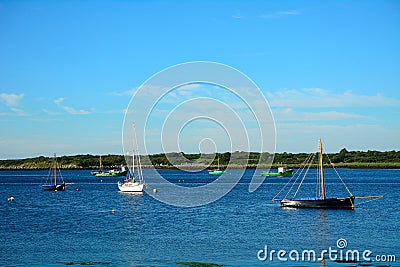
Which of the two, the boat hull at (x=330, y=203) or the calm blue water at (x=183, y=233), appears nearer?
the calm blue water at (x=183, y=233)

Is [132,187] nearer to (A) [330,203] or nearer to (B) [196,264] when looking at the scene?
(A) [330,203]

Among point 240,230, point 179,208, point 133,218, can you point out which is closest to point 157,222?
point 133,218

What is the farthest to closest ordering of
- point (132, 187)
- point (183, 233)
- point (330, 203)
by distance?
point (132, 187)
point (330, 203)
point (183, 233)

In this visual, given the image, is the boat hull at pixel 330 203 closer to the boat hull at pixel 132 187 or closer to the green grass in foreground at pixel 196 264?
the green grass in foreground at pixel 196 264

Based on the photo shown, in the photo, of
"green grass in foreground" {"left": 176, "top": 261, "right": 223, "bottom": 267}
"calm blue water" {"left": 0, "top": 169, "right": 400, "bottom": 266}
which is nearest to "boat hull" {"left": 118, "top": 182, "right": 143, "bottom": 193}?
"calm blue water" {"left": 0, "top": 169, "right": 400, "bottom": 266}

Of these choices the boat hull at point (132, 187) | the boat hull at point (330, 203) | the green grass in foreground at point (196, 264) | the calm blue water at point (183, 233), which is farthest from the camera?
the boat hull at point (132, 187)

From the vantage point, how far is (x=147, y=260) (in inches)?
1337

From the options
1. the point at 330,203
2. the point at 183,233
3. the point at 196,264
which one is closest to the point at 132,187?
the point at 330,203

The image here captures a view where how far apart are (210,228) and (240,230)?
2969 millimetres

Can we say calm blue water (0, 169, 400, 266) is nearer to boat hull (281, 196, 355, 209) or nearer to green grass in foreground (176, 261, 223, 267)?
green grass in foreground (176, 261, 223, 267)

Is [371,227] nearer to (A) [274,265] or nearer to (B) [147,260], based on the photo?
(A) [274,265]

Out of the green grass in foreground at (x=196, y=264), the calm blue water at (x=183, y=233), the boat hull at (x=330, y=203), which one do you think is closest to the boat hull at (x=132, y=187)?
the calm blue water at (x=183, y=233)

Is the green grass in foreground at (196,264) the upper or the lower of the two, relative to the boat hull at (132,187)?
lower

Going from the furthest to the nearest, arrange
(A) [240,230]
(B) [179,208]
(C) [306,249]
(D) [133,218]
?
1. (B) [179,208]
2. (D) [133,218]
3. (A) [240,230]
4. (C) [306,249]
